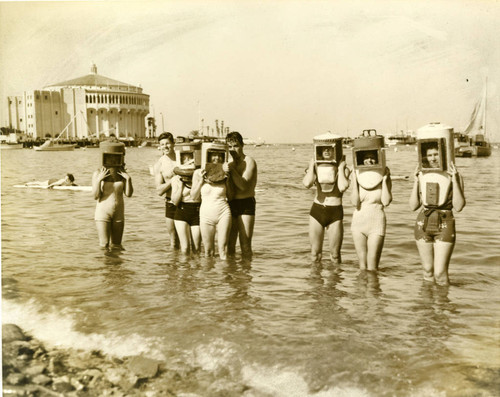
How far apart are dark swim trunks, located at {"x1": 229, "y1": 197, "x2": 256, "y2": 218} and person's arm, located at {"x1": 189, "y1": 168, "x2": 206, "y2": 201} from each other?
1.39ft

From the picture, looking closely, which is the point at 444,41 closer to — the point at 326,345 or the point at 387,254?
the point at 387,254

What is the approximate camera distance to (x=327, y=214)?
236 inches

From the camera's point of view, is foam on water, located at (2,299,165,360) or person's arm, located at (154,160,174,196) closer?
foam on water, located at (2,299,165,360)

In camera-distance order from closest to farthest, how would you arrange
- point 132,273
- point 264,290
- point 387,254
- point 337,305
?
1. point 337,305
2. point 264,290
3. point 132,273
4. point 387,254

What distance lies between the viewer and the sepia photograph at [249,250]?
13.5 ft

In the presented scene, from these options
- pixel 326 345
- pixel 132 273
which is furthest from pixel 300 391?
pixel 132 273

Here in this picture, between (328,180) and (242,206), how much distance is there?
116 centimetres

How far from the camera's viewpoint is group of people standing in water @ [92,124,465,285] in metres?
4.93

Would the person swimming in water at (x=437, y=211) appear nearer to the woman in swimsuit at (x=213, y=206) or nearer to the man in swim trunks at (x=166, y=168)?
the woman in swimsuit at (x=213, y=206)

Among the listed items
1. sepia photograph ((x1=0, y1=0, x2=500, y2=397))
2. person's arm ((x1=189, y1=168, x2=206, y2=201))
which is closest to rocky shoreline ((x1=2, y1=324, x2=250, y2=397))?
sepia photograph ((x1=0, y1=0, x2=500, y2=397))

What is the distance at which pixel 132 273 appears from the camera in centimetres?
665

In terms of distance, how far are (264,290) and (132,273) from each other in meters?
1.82

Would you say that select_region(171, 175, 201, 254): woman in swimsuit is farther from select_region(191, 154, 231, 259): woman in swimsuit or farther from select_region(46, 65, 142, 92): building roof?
select_region(46, 65, 142, 92): building roof

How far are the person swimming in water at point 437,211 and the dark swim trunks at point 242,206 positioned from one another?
6.84 feet
